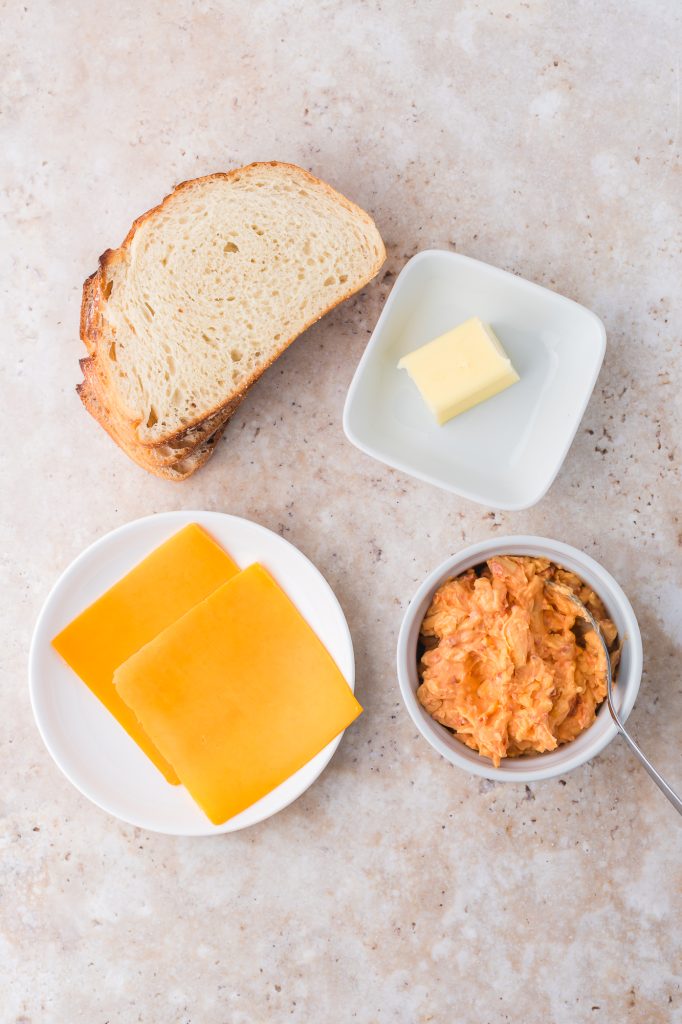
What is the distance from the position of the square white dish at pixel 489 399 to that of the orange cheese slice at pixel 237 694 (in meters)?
0.42

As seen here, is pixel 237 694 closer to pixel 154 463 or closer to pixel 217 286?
pixel 154 463

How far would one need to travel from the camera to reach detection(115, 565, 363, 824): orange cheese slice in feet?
5.52

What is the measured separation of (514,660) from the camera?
4.86 ft

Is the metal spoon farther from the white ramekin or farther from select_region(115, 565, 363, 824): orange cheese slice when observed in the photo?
select_region(115, 565, 363, 824): orange cheese slice

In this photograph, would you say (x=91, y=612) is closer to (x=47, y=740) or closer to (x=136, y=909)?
(x=47, y=740)

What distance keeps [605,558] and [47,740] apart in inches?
48.3

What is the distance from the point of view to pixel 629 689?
149cm

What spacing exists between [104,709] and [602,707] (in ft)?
3.33

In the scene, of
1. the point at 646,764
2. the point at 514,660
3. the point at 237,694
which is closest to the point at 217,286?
the point at 237,694

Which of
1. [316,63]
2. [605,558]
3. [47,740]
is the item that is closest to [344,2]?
[316,63]

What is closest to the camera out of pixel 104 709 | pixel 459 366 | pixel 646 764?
pixel 646 764

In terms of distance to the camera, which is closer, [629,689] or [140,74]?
[629,689]

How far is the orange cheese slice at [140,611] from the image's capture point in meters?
1.71

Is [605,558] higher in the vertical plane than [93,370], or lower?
lower
